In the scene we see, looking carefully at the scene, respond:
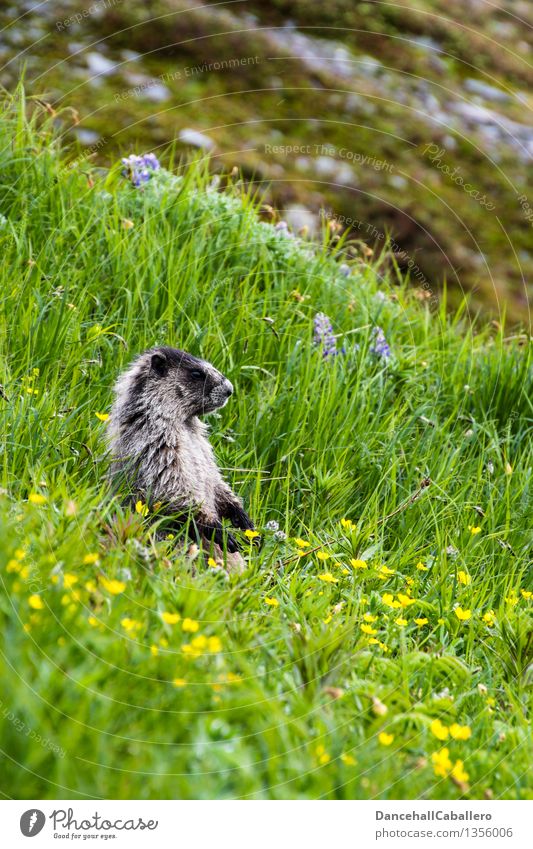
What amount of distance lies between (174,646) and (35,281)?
359 centimetres

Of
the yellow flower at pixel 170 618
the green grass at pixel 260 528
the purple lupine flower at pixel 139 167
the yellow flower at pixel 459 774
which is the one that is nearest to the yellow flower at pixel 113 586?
the green grass at pixel 260 528

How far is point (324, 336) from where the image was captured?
6.20 metres

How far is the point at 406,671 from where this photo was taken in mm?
3369

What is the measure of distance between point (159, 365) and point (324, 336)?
1.89m

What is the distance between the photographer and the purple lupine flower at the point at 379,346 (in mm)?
6371

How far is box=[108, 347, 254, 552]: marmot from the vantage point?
4.32m

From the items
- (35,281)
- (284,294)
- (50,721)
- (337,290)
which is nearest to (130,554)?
(50,721)

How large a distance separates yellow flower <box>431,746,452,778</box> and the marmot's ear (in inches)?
105

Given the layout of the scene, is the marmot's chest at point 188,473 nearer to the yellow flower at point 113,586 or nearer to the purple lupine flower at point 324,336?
the yellow flower at point 113,586

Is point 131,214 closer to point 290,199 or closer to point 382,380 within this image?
point 382,380

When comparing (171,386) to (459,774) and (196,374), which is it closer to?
(196,374)

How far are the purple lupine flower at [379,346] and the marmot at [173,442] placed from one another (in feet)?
6.53

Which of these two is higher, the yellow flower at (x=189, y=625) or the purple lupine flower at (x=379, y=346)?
the purple lupine flower at (x=379, y=346)

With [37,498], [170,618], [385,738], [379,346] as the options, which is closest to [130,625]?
[170,618]
